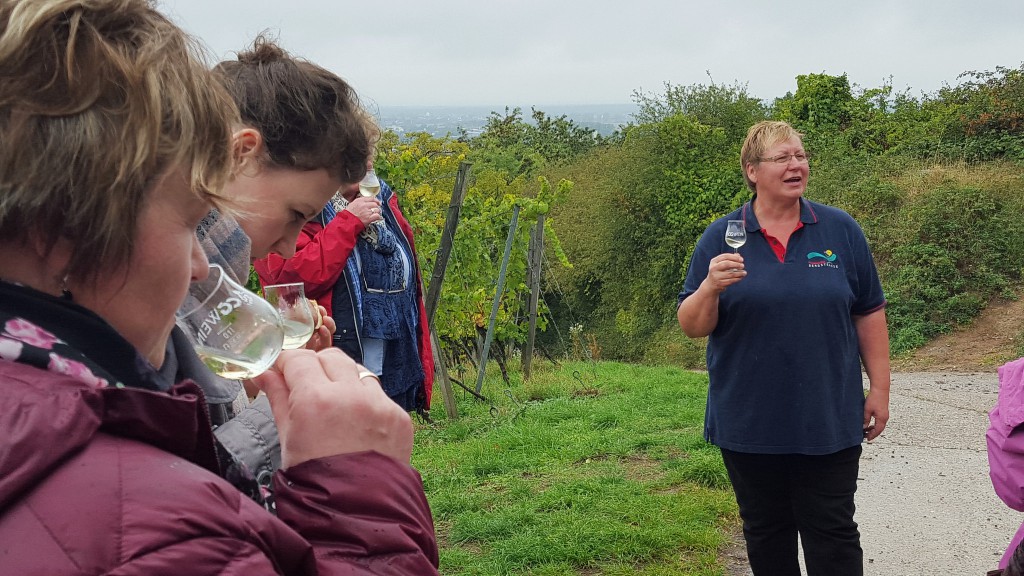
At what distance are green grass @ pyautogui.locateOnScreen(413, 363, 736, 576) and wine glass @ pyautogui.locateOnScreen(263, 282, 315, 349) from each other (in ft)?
9.34

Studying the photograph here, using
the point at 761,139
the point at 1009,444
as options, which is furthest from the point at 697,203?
the point at 1009,444

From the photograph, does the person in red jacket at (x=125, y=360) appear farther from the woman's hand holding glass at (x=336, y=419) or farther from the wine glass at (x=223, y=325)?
the wine glass at (x=223, y=325)

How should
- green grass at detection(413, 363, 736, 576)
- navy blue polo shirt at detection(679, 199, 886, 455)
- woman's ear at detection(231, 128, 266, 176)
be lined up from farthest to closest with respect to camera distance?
green grass at detection(413, 363, 736, 576) → navy blue polo shirt at detection(679, 199, 886, 455) → woman's ear at detection(231, 128, 266, 176)

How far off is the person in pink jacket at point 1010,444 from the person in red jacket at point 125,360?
1913 mm

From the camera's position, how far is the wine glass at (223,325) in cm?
142

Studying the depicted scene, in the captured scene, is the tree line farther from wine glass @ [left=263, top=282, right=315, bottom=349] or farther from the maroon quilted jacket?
the maroon quilted jacket

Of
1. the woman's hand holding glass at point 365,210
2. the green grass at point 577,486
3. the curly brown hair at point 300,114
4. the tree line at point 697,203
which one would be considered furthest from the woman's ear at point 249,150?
the tree line at point 697,203

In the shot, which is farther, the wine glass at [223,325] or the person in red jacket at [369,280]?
the person in red jacket at [369,280]

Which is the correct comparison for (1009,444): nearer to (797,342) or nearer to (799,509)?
(797,342)

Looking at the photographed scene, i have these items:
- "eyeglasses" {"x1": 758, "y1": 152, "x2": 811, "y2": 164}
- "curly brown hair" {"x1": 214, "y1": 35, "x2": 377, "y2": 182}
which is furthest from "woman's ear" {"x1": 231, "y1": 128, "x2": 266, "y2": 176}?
"eyeglasses" {"x1": 758, "y1": 152, "x2": 811, "y2": 164}

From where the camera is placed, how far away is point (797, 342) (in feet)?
11.6

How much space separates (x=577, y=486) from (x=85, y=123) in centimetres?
508

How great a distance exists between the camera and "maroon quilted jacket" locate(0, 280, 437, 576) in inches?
30.1

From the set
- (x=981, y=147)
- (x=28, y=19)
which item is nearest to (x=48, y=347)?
(x=28, y=19)
